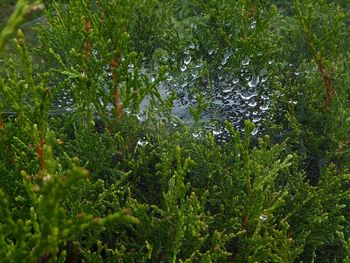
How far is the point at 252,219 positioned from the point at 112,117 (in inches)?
33.5

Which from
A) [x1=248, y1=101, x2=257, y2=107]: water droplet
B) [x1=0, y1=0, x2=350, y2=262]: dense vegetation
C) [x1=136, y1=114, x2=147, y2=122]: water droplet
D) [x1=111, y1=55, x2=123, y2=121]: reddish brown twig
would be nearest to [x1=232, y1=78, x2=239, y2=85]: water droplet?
[x1=0, y1=0, x2=350, y2=262]: dense vegetation

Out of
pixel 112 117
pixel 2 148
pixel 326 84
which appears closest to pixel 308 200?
pixel 326 84

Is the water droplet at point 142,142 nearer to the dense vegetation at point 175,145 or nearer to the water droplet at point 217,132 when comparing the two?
the dense vegetation at point 175,145

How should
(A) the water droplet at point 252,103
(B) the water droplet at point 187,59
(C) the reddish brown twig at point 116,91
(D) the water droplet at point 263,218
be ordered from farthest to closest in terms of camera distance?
(B) the water droplet at point 187,59
(A) the water droplet at point 252,103
(C) the reddish brown twig at point 116,91
(D) the water droplet at point 263,218

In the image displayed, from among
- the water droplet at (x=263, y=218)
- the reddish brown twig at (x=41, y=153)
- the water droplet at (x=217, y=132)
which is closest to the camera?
the reddish brown twig at (x=41, y=153)

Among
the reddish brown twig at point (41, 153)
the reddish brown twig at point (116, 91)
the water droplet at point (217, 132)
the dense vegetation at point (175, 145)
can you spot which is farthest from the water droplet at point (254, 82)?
the reddish brown twig at point (41, 153)

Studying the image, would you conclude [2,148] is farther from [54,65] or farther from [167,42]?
[167,42]

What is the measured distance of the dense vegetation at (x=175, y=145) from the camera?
1580 mm

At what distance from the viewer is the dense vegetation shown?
1.58 m

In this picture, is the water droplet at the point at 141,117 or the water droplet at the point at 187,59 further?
the water droplet at the point at 187,59

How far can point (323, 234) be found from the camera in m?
1.94

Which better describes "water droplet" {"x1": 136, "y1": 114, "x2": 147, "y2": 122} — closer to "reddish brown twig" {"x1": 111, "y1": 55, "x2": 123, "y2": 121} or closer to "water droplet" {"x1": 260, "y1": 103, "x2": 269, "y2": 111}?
"reddish brown twig" {"x1": 111, "y1": 55, "x2": 123, "y2": 121}

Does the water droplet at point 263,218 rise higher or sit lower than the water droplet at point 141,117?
lower

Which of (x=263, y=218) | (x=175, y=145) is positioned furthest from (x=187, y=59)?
(x=263, y=218)
